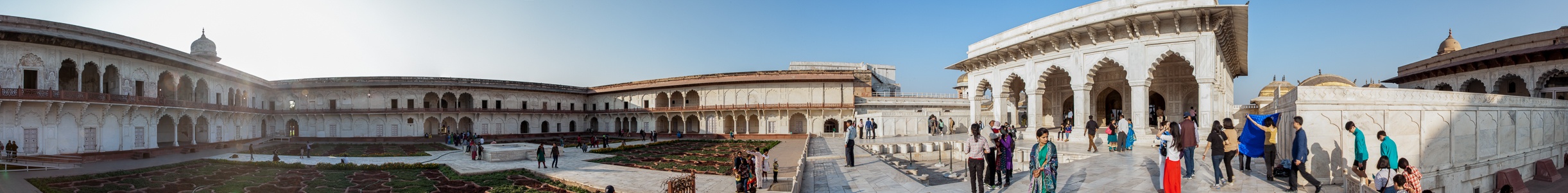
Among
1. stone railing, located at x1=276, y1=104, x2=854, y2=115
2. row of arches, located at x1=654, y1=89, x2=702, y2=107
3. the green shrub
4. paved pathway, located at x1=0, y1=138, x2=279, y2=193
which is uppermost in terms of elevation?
row of arches, located at x1=654, y1=89, x2=702, y2=107

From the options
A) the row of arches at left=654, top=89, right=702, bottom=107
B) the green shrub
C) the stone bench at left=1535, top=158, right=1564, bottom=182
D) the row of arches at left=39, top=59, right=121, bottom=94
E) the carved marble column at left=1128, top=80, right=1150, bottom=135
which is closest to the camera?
the green shrub

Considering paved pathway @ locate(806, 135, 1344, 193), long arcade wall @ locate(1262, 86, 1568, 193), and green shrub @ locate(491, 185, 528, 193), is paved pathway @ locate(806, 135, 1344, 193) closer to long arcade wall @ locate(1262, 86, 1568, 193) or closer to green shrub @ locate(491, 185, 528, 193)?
long arcade wall @ locate(1262, 86, 1568, 193)

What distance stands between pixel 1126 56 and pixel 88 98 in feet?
85.0

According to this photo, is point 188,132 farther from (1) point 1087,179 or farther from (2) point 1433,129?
(2) point 1433,129

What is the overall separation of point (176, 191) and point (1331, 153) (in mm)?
16319

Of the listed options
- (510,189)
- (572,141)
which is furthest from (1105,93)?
(572,141)

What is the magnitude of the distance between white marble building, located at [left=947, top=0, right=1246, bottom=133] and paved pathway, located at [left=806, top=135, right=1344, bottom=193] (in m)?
3.60

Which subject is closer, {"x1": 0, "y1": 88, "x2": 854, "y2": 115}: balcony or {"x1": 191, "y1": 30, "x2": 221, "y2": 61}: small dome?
{"x1": 0, "y1": 88, "x2": 854, "y2": 115}: balcony

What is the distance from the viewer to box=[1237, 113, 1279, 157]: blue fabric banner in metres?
7.18

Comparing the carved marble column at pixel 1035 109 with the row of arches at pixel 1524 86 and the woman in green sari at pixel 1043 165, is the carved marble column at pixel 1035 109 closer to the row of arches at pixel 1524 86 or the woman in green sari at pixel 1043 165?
the row of arches at pixel 1524 86

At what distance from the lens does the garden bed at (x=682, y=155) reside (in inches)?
557

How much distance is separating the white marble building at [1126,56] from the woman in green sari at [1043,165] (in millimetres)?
9134

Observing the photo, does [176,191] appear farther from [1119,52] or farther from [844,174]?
[1119,52]

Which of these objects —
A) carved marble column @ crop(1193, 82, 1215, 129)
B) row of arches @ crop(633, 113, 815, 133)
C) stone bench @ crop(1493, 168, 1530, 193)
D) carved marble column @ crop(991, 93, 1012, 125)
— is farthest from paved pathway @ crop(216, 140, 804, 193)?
stone bench @ crop(1493, 168, 1530, 193)
